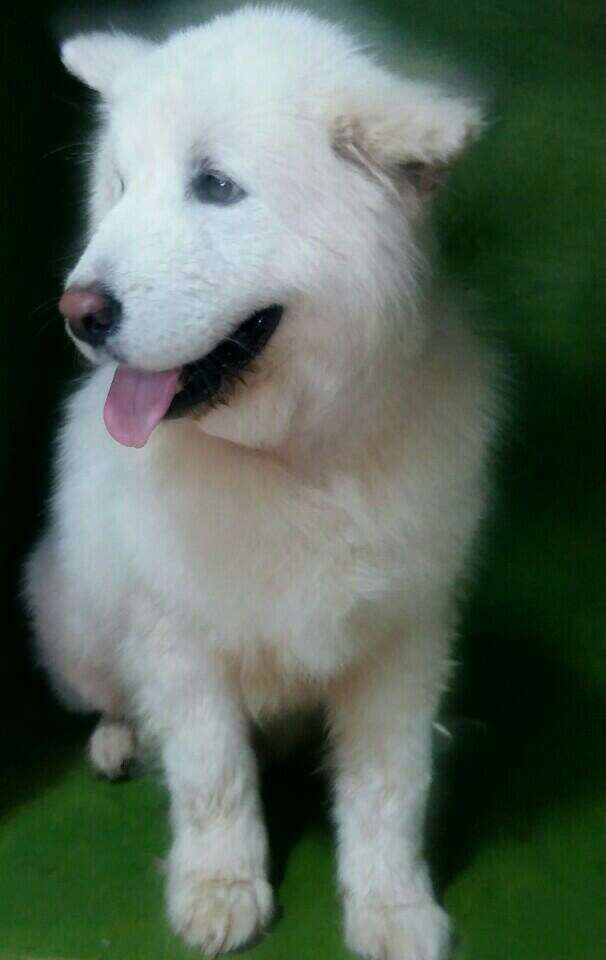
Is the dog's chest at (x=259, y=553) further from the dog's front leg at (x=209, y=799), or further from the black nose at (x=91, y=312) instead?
the black nose at (x=91, y=312)

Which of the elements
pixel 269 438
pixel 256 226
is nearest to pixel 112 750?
pixel 269 438

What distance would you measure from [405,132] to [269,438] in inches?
16.2

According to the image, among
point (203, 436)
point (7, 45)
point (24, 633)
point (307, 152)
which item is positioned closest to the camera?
point (307, 152)

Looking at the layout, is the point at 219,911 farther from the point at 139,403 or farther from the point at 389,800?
the point at 139,403

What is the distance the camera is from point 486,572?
7.08 ft

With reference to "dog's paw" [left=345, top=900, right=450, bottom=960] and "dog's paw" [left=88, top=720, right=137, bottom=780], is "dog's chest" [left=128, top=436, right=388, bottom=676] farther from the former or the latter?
"dog's paw" [left=88, top=720, right=137, bottom=780]

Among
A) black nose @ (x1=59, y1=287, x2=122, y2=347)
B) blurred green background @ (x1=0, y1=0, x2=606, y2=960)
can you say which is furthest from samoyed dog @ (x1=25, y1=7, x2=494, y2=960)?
blurred green background @ (x1=0, y1=0, x2=606, y2=960)

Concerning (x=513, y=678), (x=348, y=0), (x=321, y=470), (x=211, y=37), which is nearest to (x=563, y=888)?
(x=513, y=678)

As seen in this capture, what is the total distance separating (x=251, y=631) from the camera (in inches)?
57.4

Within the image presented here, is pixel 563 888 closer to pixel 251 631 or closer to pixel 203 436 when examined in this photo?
pixel 251 631

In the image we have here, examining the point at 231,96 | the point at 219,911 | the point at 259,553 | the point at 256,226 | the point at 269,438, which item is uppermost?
the point at 231,96

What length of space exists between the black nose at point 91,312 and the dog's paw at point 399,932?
3.00 ft

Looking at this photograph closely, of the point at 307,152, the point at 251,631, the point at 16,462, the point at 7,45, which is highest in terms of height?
the point at 307,152

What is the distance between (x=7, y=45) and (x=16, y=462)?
70cm
